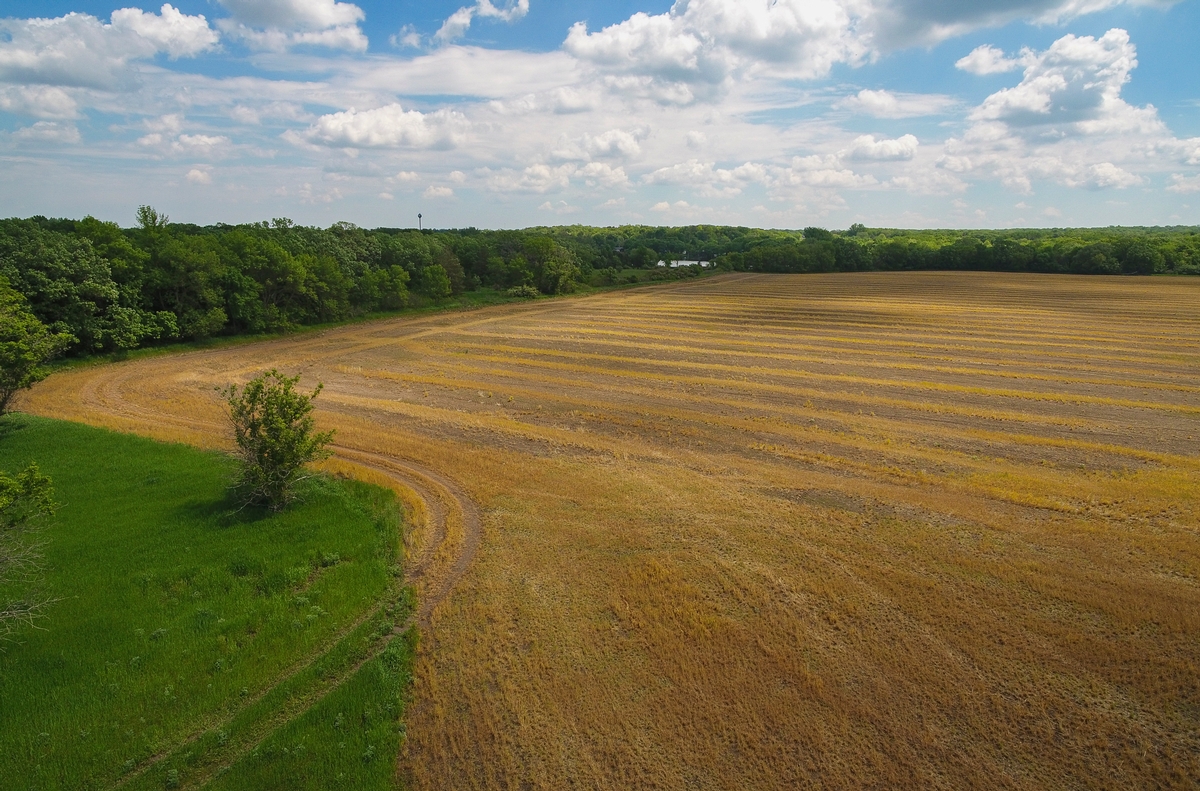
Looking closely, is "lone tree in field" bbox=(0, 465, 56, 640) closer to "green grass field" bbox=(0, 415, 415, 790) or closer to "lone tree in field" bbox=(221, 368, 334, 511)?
"green grass field" bbox=(0, 415, 415, 790)

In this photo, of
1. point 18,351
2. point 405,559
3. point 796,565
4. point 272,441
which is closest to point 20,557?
point 272,441

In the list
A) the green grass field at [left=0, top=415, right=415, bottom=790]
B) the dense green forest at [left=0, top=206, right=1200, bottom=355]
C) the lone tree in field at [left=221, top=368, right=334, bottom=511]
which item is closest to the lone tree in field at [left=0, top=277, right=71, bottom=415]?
the green grass field at [left=0, top=415, right=415, bottom=790]

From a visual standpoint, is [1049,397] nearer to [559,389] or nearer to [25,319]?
[559,389]

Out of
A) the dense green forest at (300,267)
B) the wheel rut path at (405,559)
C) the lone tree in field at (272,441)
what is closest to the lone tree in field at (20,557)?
the wheel rut path at (405,559)

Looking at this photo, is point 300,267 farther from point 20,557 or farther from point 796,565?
point 796,565

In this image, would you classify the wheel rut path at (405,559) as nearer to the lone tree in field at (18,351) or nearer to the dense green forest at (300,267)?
the lone tree in field at (18,351)

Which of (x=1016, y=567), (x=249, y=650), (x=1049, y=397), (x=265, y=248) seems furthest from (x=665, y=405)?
(x=265, y=248)
